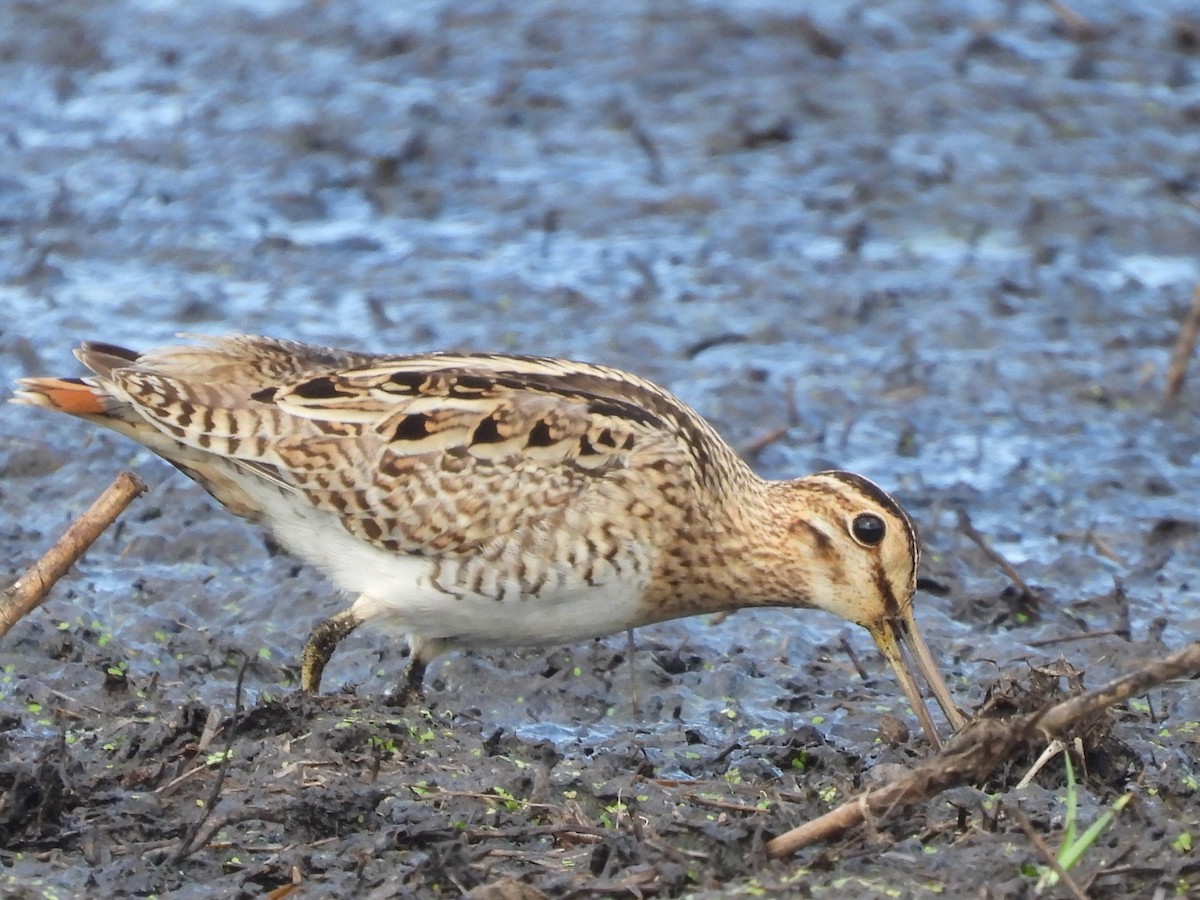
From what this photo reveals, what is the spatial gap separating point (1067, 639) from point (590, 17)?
7.24 meters

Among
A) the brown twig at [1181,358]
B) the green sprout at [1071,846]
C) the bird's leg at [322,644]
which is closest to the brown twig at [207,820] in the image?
the bird's leg at [322,644]

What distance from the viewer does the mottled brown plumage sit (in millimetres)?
6273

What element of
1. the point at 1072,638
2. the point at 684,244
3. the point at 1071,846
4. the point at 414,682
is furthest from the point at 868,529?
the point at 684,244

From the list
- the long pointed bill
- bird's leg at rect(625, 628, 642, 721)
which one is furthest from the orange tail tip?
the long pointed bill

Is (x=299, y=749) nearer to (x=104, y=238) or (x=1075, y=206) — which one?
(x=104, y=238)

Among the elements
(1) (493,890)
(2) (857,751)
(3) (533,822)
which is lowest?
(2) (857,751)

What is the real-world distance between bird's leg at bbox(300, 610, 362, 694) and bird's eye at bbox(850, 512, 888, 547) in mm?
1470

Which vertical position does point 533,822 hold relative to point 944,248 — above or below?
above

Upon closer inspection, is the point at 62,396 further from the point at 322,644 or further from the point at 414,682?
the point at 414,682

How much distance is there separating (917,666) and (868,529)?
17.9 inches

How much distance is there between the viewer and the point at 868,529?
6387 millimetres

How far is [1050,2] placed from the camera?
536 inches

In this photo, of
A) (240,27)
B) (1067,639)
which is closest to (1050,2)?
(240,27)

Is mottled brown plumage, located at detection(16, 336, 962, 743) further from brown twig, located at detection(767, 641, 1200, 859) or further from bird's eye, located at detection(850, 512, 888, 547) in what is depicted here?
brown twig, located at detection(767, 641, 1200, 859)
